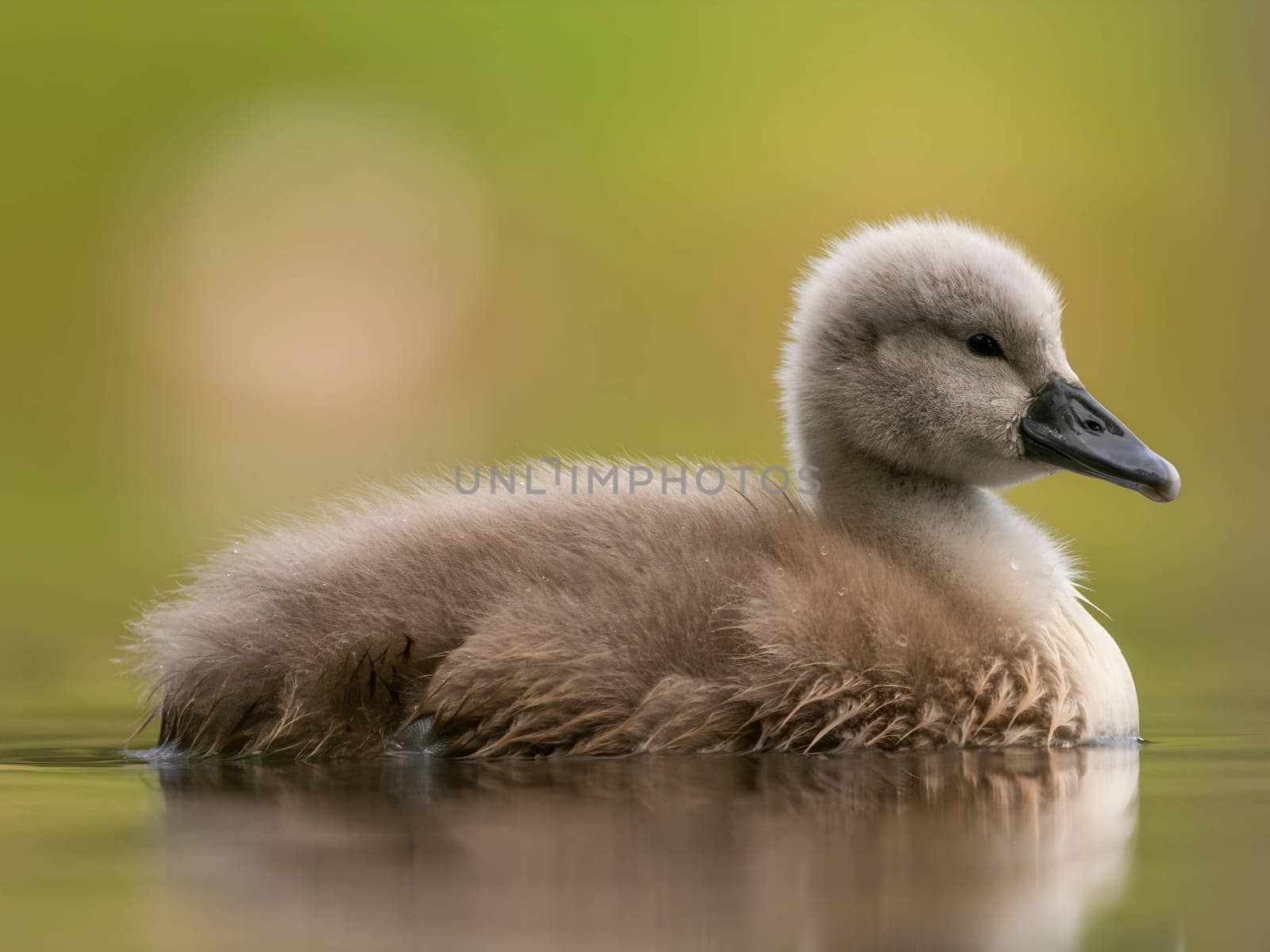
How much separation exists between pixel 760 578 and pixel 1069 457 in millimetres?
899

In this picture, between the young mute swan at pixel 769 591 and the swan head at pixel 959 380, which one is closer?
the young mute swan at pixel 769 591

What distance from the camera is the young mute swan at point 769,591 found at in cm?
382

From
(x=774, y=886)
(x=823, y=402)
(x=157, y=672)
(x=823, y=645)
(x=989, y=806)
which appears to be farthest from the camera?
(x=823, y=402)

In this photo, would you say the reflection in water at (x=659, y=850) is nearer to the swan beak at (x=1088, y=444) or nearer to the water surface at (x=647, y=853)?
the water surface at (x=647, y=853)

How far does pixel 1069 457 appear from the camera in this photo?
4.33 m

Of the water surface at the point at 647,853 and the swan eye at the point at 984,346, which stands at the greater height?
the swan eye at the point at 984,346

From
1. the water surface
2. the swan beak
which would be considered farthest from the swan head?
the water surface

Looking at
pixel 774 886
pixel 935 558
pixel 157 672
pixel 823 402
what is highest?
pixel 823 402

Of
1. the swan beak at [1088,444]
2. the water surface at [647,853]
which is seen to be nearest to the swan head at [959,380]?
the swan beak at [1088,444]

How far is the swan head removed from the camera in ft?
14.3

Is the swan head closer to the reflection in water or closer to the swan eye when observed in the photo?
the swan eye

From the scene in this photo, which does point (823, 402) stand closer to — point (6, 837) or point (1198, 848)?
point (1198, 848)

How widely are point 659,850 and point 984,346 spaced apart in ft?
6.42

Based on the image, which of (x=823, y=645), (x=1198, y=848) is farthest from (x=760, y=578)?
(x=1198, y=848)
